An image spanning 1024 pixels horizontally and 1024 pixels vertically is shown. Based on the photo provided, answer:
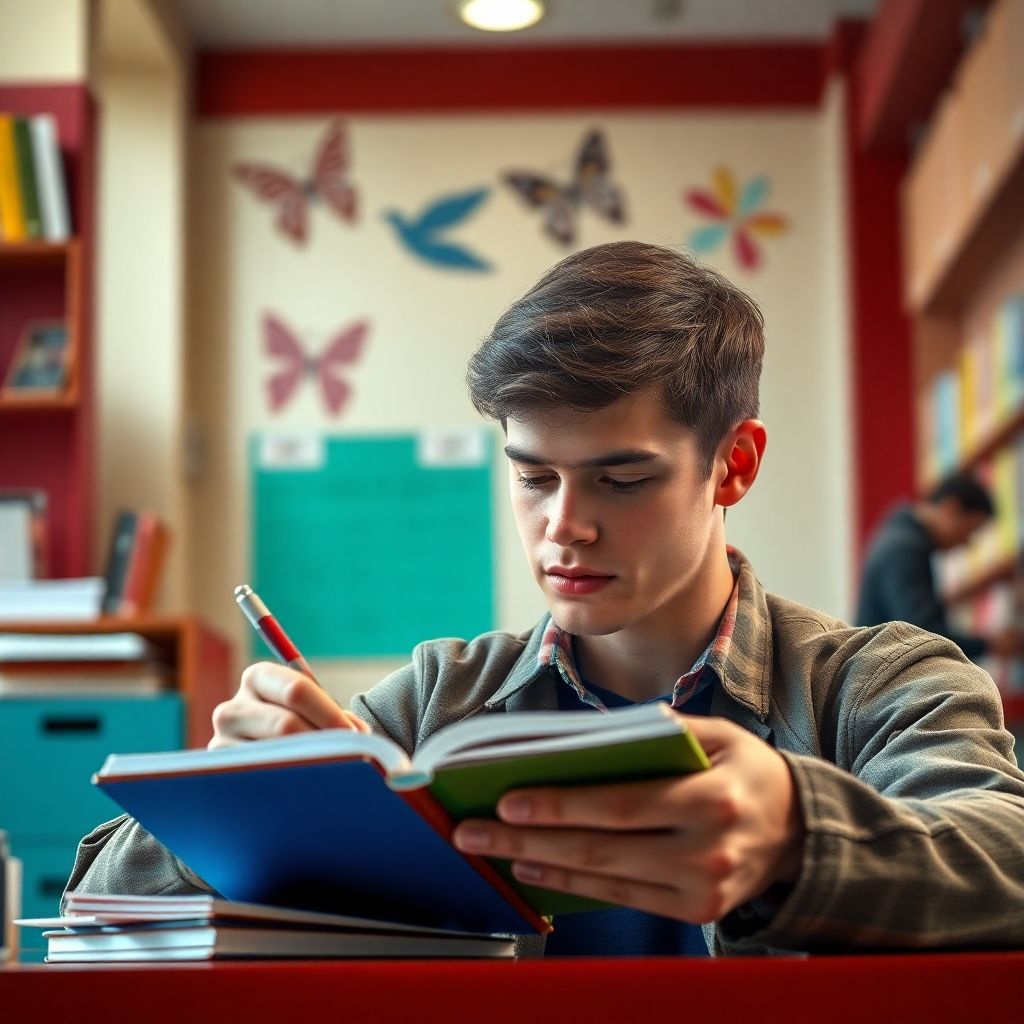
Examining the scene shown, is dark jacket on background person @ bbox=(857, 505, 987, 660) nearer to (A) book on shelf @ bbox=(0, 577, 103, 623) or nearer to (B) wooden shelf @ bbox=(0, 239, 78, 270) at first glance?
(A) book on shelf @ bbox=(0, 577, 103, 623)

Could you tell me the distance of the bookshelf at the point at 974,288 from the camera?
381 centimetres

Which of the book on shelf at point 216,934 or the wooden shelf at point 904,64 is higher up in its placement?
the wooden shelf at point 904,64

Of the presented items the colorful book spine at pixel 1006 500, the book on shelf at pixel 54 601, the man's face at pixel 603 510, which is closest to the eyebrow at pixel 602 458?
the man's face at pixel 603 510

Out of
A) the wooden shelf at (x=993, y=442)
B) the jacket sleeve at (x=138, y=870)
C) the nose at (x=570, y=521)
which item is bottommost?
the jacket sleeve at (x=138, y=870)

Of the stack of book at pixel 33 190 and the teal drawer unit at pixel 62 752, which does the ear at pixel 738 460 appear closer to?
the teal drawer unit at pixel 62 752

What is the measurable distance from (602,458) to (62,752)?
8.01 ft

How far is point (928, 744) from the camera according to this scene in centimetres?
101

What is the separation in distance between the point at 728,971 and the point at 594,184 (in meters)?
4.45

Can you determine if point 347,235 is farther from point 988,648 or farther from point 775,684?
point 775,684

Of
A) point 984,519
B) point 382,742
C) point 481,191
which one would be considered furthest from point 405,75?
point 382,742

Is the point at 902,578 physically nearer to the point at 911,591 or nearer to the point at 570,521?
the point at 911,591

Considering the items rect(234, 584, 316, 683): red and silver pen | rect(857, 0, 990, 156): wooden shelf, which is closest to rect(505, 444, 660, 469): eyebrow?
rect(234, 584, 316, 683): red and silver pen

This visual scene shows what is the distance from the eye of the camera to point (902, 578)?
3725 mm

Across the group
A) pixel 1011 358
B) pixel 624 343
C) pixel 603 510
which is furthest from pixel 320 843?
pixel 1011 358
